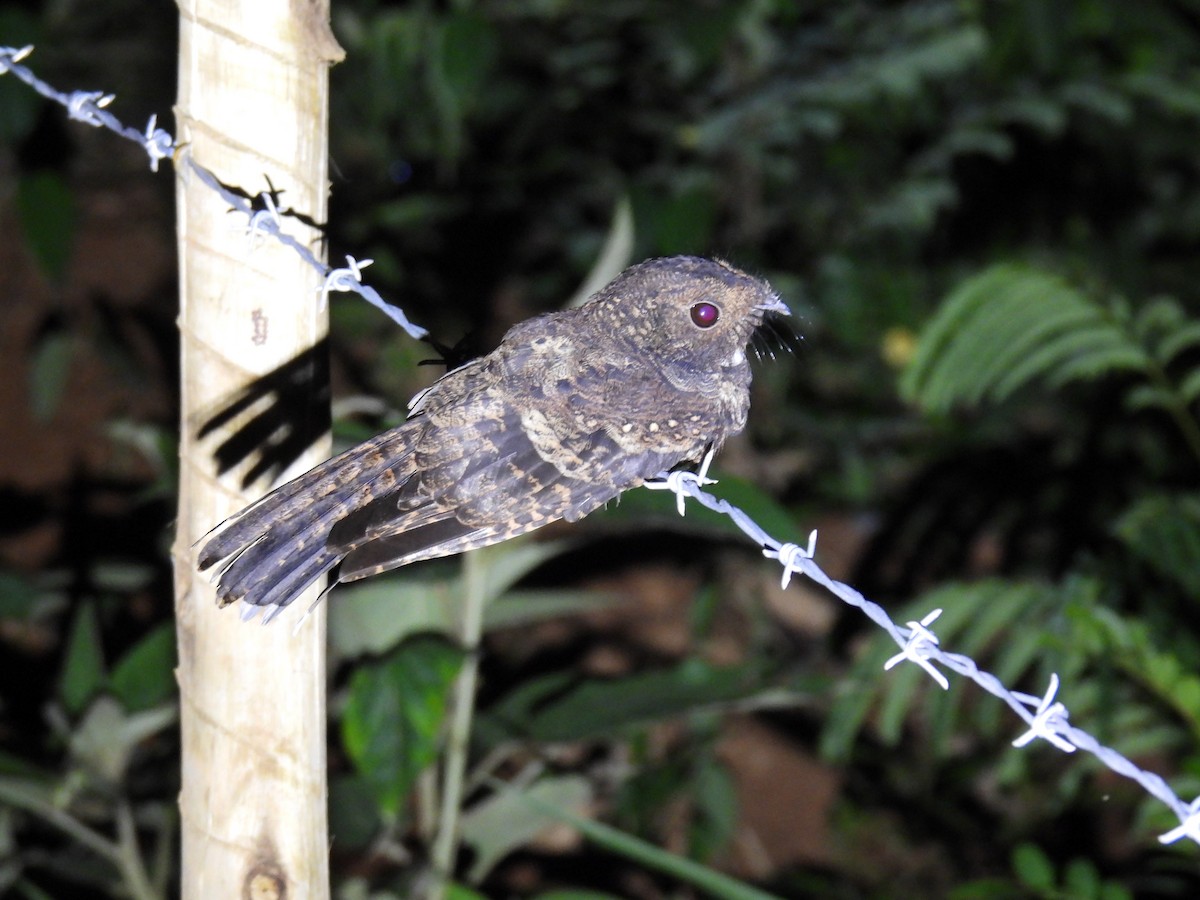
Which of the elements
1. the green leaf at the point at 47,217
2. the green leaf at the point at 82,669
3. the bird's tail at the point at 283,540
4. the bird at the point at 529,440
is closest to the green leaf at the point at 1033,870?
the bird at the point at 529,440

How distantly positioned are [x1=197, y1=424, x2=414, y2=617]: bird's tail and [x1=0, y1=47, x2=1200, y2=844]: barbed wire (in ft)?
0.92

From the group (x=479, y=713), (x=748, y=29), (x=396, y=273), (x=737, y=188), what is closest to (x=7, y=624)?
(x=396, y=273)

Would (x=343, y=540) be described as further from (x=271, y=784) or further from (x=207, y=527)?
(x=271, y=784)

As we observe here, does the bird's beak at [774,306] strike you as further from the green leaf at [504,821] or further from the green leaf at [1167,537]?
the green leaf at [1167,537]

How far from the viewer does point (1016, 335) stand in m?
3.53

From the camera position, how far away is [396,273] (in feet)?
17.9

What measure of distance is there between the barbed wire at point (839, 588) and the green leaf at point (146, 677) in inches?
62.1

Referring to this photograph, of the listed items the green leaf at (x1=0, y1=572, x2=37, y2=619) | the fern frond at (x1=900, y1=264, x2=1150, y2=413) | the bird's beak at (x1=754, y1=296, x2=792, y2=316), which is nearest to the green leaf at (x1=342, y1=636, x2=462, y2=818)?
the bird's beak at (x1=754, y1=296, x2=792, y2=316)

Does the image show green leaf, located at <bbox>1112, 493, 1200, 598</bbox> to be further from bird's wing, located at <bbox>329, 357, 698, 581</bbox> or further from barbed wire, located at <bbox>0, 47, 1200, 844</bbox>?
bird's wing, located at <bbox>329, 357, 698, 581</bbox>

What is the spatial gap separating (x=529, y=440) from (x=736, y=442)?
2.92 m

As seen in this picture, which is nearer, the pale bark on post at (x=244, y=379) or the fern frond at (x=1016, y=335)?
the pale bark on post at (x=244, y=379)

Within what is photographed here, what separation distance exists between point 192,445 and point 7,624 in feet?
13.6

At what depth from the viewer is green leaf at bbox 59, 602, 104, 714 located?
324 cm

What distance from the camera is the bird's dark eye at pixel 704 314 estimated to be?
2.20 meters
